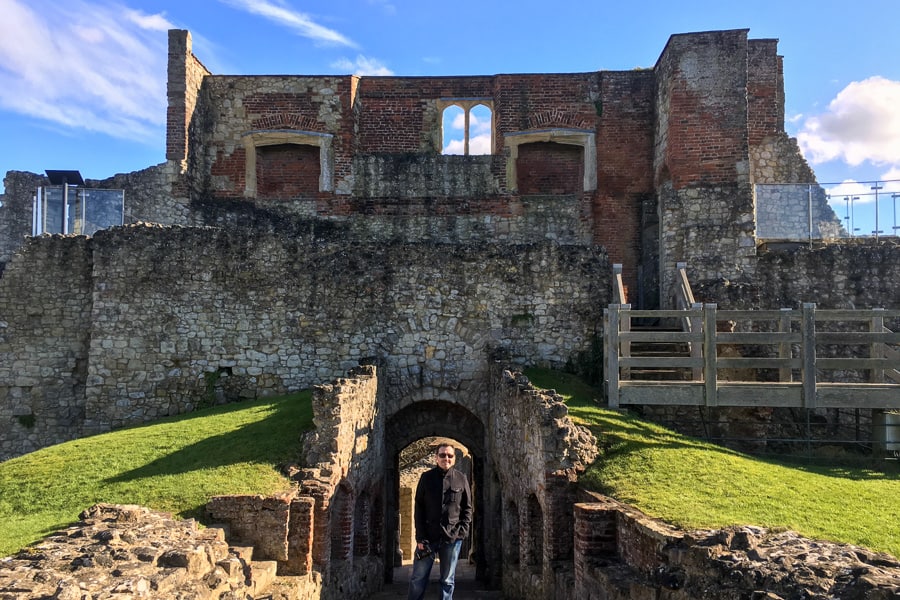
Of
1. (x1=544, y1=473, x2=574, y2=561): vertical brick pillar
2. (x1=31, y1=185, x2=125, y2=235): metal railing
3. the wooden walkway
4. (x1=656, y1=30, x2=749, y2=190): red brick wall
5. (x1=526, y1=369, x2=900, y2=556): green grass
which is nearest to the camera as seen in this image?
(x1=526, y1=369, x2=900, y2=556): green grass

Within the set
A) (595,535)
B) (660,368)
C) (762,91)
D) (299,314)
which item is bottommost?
(595,535)

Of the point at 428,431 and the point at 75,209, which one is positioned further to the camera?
the point at 75,209

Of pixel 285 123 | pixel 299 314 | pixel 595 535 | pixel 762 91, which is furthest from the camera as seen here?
pixel 285 123

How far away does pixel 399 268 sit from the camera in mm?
14922

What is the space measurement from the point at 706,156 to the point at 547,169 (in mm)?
4601

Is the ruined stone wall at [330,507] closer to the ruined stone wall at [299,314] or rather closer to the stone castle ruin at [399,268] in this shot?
the stone castle ruin at [399,268]

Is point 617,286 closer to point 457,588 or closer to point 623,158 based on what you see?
point 623,158

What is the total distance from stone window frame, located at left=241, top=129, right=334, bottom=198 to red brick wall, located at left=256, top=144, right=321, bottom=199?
265mm

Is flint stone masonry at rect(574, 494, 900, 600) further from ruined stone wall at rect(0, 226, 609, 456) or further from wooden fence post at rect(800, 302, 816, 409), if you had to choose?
ruined stone wall at rect(0, 226, 609, 456)

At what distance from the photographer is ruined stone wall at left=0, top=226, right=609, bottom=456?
14.8 meters

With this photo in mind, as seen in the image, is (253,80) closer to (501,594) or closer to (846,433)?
(501,594)

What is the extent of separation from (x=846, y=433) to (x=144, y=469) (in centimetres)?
1298

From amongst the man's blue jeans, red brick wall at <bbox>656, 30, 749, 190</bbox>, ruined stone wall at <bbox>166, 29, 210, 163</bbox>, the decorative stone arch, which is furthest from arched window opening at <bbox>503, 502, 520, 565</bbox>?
ruined stone wall at <bbox>166, 29, 210, 163</bbox>

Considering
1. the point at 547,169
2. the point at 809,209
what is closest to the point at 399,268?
the point at 547,169
